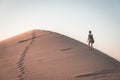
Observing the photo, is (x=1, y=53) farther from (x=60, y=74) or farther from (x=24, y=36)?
(x=60, y=74)

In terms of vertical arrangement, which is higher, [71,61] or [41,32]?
[41,32]

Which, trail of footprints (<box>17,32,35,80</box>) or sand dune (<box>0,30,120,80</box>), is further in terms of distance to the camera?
sand dune (<box>0,30,120,80</box>)

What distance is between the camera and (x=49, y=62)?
14.9 m

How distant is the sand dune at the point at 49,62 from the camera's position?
12.5 m

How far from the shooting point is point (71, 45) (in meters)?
20.2

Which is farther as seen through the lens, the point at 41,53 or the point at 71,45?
the point at 71,45

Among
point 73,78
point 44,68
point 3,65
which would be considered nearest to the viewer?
point 73,78

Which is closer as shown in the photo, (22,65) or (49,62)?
(22,65)

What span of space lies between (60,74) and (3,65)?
13.3 feet

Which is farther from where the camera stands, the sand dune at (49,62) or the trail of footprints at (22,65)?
the sand dune at (49,62)

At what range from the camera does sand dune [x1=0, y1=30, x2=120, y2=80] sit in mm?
12500

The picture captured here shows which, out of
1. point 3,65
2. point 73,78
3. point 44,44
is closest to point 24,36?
point 44,44

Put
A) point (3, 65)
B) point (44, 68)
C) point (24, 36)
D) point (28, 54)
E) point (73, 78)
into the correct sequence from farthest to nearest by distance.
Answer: point (24, 36)
point (28, 54)
point (3, 65)
point (44, 68)
point (73, 78)

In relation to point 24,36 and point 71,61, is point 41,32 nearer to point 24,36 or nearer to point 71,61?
point 24,36
